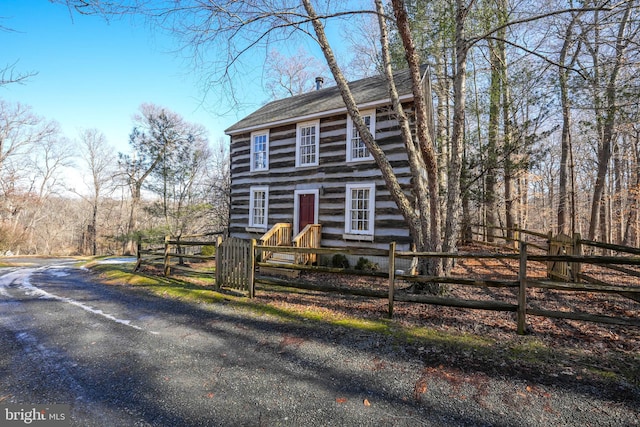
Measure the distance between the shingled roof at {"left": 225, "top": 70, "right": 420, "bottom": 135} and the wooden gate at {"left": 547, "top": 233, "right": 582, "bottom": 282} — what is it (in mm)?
6070

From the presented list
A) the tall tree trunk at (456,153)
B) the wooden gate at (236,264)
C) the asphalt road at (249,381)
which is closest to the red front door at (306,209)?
the wooden gate at (236,264)

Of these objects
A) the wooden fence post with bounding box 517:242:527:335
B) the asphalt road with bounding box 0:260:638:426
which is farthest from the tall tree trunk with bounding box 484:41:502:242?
the asphalt road with bounding box 0:260:638:426

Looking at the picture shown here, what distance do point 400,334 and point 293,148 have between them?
9.77 metres

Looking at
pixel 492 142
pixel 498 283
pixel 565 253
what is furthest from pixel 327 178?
pixel 498 283

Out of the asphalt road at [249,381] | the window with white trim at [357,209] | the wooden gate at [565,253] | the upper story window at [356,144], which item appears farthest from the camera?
the upper story window at [356,144]

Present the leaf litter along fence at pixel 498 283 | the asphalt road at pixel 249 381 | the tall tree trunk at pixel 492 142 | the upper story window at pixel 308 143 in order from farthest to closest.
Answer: the upper story window at pixel 308 143, the tall tree trunk at pixel 492 142, the leaf litter along fence at pixel 498 283, the asphalt road at pixel 249 381

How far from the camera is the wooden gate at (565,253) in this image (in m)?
6.90

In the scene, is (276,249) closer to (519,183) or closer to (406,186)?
(406,186)

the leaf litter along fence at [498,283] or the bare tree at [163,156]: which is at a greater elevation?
the bare tree at [163,156]

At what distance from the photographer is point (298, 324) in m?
5.16

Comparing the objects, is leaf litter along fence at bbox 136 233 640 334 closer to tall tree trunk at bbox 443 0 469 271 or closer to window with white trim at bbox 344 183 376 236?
tall tree trunk at bbox 443 0 469 271

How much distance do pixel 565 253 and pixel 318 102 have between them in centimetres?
1029

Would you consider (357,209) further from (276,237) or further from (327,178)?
(276,237)

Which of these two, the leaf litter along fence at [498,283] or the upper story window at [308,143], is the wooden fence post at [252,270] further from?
the upper story window at [308,143]
